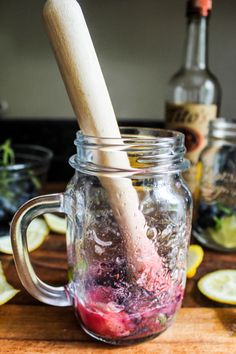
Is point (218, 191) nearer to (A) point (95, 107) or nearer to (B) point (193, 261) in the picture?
(B) point (193, 261)

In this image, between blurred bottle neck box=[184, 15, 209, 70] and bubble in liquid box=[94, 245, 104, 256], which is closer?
bubble in liquid box=[94, 245, 104, 256]

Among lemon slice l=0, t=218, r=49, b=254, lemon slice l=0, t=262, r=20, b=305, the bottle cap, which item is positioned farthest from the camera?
the bottle cap

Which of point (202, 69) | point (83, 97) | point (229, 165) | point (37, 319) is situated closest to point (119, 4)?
point (202, 69)

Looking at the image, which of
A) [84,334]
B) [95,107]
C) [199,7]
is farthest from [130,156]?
[199,7]

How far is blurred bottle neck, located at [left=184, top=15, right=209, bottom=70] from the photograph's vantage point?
35.5 inches

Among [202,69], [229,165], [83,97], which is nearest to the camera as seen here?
[83,97]

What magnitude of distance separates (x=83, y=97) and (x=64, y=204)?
0.13 metres

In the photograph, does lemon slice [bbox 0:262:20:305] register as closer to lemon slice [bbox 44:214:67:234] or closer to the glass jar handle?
the glass jar handle

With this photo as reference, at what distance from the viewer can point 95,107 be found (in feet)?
1.43

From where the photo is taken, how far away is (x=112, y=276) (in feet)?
1.53

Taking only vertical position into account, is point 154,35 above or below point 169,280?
above

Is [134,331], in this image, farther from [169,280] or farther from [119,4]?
[119,4]

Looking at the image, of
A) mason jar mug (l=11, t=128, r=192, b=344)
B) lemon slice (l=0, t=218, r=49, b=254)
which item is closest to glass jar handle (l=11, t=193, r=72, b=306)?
mason jar mug (l=11, t=128, r=192, b=344)

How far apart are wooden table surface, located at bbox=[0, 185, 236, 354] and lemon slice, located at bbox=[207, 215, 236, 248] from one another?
0.14 m
